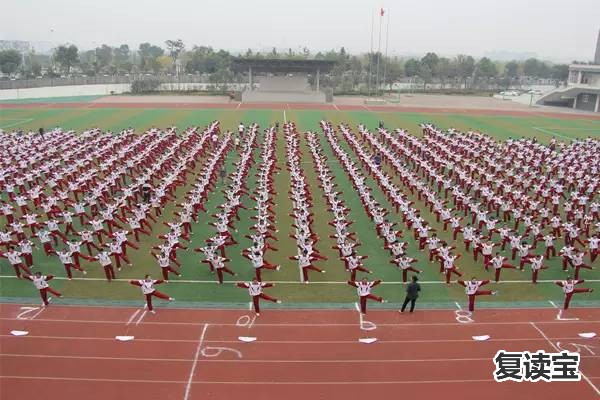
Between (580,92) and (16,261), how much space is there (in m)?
62.3

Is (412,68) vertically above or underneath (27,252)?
above

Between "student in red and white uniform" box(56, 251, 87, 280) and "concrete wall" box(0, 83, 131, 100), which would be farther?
"concrete wall" box(0, 83, 131, 100)

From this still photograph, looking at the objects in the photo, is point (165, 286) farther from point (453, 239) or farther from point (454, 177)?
point (454, 177)

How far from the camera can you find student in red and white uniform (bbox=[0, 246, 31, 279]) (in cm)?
1298

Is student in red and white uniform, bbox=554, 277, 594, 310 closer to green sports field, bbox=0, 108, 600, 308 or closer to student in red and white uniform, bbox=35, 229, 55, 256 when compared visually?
green sports field, bbox=0, 108, 600, 308

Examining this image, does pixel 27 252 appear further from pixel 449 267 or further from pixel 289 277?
pixel 449 267

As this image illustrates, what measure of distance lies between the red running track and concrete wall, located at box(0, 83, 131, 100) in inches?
2326

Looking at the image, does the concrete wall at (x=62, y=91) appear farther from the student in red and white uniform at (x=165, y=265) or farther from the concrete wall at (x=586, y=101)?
the concrete wall at (x=586, y=101)

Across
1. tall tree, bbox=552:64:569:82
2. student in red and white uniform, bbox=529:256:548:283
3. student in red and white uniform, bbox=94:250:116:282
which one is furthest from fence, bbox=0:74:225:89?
tall tree, bbox=552:64:569:82

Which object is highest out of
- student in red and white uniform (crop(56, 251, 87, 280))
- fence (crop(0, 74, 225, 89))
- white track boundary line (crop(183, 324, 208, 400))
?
fence (crop(0, 74, 225, 89))

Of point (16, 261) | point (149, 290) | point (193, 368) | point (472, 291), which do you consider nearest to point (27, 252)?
point (16, 261)

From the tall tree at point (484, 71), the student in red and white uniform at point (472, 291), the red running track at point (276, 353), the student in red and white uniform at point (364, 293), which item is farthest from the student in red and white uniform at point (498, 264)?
the tall tree at point (484, 71)

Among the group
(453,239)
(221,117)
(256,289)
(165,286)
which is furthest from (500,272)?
(221,117)

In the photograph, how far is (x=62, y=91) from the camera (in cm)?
6744
